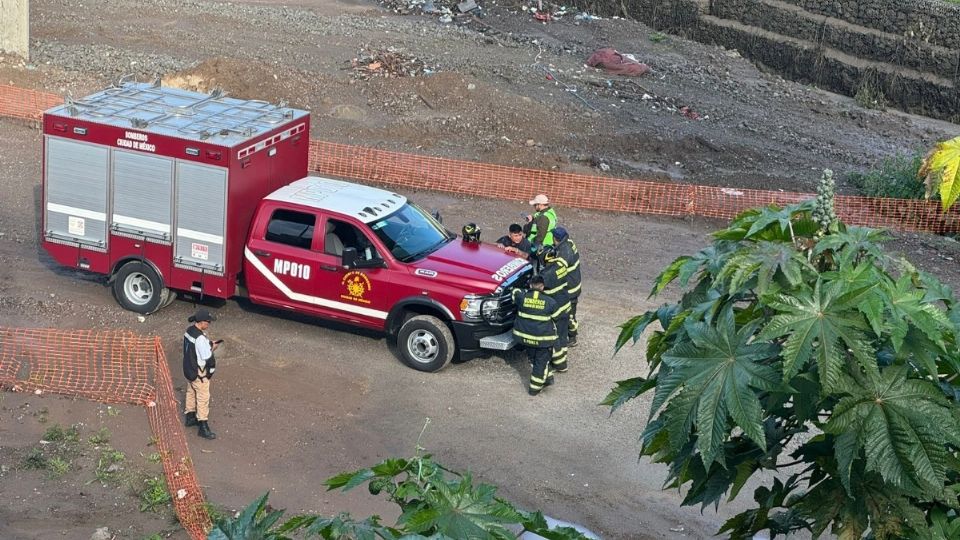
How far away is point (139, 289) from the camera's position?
14.3 m

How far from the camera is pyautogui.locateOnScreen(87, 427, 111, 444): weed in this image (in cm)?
1143

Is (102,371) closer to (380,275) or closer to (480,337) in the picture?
(380,275)

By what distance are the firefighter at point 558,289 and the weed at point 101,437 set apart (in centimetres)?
472

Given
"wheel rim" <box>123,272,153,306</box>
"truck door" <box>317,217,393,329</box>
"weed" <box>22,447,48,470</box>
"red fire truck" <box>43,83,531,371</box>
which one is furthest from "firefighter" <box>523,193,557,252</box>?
"weed" <box>22,447,48,470</box>

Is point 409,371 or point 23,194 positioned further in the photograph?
point 23,194

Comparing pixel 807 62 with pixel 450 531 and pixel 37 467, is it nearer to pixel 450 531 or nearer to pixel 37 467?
pixel 37 467

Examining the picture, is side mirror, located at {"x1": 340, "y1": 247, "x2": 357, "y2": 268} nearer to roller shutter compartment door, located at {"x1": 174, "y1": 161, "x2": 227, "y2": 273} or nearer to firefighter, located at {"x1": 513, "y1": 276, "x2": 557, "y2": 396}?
roller shutter compartment door, located at {"x1": 174, "y1": 161, "x2": 227, "y2": 273}

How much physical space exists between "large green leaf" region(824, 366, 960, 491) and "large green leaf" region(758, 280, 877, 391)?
13 centimetres

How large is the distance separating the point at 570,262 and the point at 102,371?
5367 mm

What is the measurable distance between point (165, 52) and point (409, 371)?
1670cm

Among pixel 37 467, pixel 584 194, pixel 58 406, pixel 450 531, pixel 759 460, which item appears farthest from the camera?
pixel 584 194

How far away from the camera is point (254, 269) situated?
1356cm

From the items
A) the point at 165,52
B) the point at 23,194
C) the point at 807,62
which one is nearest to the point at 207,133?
the point at 23,194

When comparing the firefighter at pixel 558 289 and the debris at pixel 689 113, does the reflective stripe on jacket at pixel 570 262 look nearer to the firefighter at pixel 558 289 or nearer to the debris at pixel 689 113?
the firefighter at pixel 558 289
